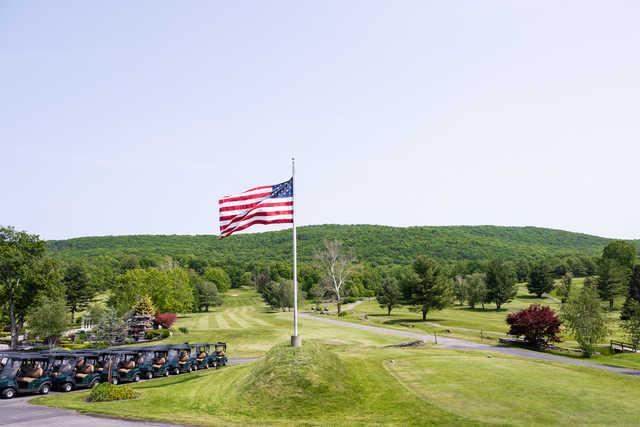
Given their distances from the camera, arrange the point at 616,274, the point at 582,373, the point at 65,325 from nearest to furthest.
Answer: the point at 582,373
the point at 65,325
the point at 616,274

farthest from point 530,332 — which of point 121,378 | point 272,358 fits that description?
point 121,378

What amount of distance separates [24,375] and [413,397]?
21.5m

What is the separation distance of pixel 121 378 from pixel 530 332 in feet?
Result: 124

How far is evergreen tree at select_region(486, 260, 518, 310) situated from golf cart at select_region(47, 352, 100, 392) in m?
92.1

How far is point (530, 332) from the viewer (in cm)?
4741

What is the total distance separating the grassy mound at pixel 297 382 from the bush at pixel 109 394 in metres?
6.06

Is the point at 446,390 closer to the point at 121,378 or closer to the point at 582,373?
the point at 582,373

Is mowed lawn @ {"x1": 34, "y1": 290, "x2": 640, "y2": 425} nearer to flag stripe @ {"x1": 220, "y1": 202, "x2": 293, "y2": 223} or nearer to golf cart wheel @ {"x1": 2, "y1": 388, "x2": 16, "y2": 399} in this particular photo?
golf cart wheel @ {"x1": 2, "y1": 388, "x2": 16, "y2": 399}

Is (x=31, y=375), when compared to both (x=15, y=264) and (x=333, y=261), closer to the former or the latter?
(x=15, y=264)

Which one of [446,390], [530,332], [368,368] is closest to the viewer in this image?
[446,390]

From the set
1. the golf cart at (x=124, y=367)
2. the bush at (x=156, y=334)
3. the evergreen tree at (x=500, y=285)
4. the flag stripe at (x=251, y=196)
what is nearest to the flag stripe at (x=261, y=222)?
the flag stripe at (x=251, y=196)

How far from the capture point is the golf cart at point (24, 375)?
25992 millimetres

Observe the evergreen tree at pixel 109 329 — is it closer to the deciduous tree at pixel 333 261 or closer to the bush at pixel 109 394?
the bush at pixel 109 394

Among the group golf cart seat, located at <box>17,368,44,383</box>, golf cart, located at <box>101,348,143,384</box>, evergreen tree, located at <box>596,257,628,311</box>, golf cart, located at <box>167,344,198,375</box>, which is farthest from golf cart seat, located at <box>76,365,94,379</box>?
evergreen tree, located at <box>596,257,628,311</box>
